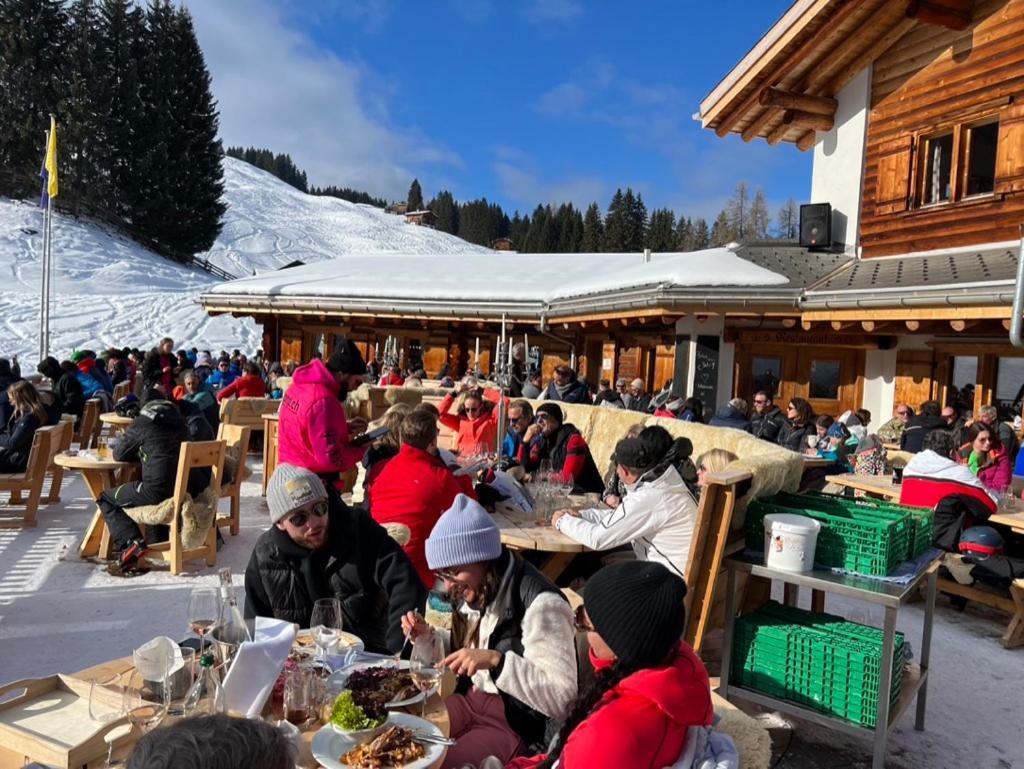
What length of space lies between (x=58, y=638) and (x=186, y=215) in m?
50.6

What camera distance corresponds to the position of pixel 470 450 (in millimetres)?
7566

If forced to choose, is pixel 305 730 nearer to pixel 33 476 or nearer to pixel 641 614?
pixel 641 614

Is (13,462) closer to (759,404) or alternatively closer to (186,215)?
(759,404)

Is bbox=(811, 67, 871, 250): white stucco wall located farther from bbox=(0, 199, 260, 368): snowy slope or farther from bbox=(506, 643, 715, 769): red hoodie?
bbox=(0, 199, 260, 368): snowy slope

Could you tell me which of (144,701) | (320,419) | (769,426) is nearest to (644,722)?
(144,701)

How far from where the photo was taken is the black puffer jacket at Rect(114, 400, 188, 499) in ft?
19.7

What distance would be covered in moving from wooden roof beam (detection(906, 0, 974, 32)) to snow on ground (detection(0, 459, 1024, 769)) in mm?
8179

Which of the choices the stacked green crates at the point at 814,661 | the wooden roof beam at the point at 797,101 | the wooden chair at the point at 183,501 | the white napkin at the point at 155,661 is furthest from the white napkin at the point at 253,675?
the wooden roof beam at the point at 797,101

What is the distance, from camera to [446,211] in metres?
106

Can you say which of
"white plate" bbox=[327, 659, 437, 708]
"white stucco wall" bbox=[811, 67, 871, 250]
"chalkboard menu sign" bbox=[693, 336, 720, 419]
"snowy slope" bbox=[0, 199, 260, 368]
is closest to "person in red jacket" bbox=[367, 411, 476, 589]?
"white plate" bbox=[327, 659, 437, 708]

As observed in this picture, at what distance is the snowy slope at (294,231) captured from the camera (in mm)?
60297

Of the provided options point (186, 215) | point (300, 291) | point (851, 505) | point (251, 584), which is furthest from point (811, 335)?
point (186, 215)

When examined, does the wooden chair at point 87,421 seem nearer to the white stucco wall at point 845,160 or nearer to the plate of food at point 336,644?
the plate of food at point 336,644

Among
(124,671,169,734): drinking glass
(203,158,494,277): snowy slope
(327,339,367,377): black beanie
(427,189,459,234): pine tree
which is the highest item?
(427,189,459,234): pine tree
